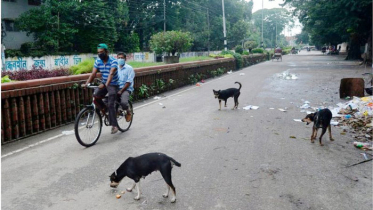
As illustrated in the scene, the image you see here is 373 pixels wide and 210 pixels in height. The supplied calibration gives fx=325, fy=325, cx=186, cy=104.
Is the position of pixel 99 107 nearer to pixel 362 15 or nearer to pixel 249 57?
pixel 362 15

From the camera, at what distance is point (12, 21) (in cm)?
3700

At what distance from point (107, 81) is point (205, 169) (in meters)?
2.82

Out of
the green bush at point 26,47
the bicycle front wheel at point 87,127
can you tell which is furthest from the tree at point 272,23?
the bicycle front wheel at point 87,127

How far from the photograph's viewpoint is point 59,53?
37.4 metres

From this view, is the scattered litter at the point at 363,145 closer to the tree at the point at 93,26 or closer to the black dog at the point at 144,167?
the black dog at the point at 144,167

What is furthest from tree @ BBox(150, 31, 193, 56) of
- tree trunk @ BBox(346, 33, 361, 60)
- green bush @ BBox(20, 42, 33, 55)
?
tree trunk @ BBox(346, 33, 361, 60)

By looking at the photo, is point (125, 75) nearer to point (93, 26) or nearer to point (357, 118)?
point (357, 118)

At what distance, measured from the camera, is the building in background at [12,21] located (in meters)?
36.2

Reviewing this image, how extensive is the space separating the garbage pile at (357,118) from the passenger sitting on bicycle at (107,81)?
5108mm

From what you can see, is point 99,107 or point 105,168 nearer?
point 105,168

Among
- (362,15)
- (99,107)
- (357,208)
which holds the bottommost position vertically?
(357,208)

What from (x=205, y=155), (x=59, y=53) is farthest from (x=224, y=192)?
(x=59, y=53)

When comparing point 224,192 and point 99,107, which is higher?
point 99,107

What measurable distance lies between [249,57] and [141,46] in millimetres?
27793
